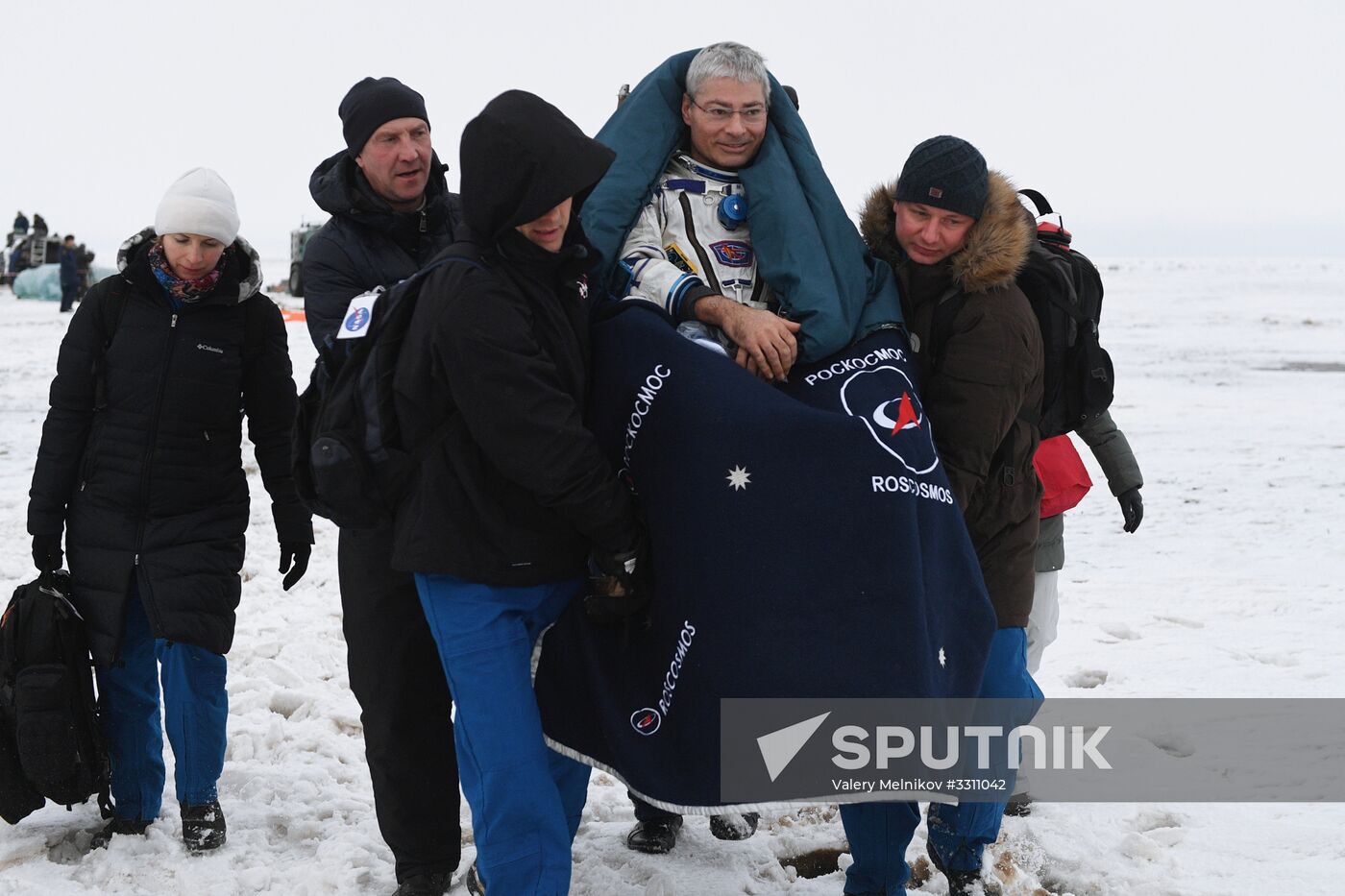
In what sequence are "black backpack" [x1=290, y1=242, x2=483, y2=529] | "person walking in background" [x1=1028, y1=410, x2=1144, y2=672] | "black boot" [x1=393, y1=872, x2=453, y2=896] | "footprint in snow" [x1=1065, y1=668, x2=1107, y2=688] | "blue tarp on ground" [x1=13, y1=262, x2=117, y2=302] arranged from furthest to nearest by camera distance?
"blue tarp on ground" [x1=13, y1=262, x2=117, y2=302]
"footprint in snow" [x1=1065, y1=668, x2=1107, y2=688]
"person walking in background" [x1=1028, y1=410, x2=1144, y2=672]
"black boot" [x1=393, y1=872, x2=453, y2=896]
"black backpack" [x1=290, y1=242, x2=483, y2=529]

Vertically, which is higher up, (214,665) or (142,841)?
(214,665)

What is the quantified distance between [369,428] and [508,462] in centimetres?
36

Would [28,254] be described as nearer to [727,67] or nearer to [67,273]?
[67,273]

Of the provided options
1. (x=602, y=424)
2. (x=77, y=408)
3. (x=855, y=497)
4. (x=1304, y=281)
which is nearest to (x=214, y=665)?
(x=77, y=408)

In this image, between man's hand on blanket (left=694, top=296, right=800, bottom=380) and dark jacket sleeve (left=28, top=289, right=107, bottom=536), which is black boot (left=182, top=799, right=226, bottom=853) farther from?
man's hand on blanket (left=694, top=296, right=800, bottom=380)

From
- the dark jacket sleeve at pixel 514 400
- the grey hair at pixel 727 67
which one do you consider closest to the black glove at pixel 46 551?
the dark jacket sleeve at pixel 514 400

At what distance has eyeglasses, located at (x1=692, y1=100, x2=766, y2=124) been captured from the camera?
113 inches

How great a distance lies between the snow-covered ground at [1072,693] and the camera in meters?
3.22

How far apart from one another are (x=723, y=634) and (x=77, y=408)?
199 centimetres

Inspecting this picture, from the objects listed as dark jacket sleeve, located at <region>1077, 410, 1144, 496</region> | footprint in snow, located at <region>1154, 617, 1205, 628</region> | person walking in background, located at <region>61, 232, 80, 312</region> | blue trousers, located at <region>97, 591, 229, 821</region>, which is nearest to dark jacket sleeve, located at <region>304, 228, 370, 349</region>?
blue trousers, located at <region>97, 591, 229, 821</region>

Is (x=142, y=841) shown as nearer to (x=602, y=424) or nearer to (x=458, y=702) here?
(x=458, y=702)

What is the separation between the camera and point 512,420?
2385 millimetres

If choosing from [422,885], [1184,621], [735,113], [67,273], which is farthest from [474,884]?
[67,273]

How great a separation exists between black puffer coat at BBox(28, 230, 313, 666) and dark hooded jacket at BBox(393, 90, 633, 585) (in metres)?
1.06
